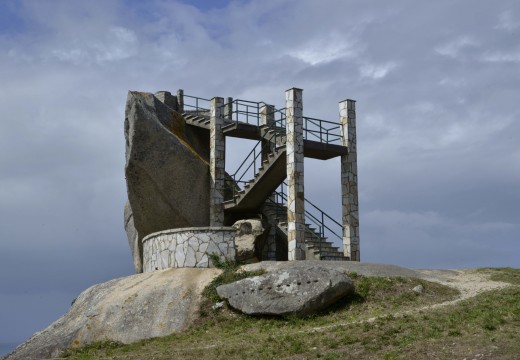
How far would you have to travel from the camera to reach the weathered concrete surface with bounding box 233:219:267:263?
94.6 ft

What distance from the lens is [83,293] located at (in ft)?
93.1

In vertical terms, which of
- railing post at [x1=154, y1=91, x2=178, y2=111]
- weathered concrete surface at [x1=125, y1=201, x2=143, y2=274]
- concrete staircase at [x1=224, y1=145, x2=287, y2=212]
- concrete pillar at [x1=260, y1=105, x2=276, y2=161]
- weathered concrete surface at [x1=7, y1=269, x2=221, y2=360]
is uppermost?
railing post at [x1=154, y1=91, x2=178, y2=111]

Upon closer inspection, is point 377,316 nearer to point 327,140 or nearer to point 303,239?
point 303,239

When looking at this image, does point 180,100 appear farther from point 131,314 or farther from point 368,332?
point 368,332

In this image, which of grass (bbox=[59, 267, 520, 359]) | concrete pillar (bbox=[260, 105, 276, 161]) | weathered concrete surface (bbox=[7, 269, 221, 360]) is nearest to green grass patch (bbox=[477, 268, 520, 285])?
grass (bbox=[59, 267, 520, 359])

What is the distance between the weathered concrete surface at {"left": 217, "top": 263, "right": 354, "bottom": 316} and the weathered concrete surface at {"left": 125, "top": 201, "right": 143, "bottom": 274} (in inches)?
618

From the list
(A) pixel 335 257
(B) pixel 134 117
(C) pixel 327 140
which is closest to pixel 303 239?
(A) pixel 335 257

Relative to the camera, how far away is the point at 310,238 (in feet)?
108

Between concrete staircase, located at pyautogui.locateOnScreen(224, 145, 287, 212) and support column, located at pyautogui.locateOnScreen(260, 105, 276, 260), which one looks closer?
concrete staircase, located at pyautogui.locateOnScreen(224, 145, 287, 212)

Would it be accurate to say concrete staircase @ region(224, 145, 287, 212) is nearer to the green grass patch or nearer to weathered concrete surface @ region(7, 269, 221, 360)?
weathered concrete surface @ region(7, 269, 221, 360)

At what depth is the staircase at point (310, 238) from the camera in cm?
3186

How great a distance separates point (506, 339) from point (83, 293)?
652 inches

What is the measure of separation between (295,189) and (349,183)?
3482 millimetres

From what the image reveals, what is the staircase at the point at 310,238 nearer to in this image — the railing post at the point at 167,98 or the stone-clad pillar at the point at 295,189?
the stone-clad pillar at the point at 295,189
